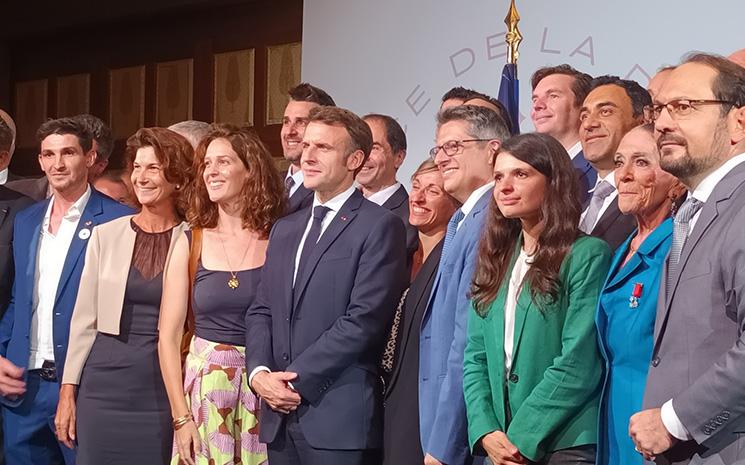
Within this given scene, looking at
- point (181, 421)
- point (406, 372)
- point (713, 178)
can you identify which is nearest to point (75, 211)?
point (181, 421)

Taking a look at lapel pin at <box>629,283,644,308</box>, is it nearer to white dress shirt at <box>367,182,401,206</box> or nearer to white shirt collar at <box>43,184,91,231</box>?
white dress shirt at <box>367,182,401,206</box>

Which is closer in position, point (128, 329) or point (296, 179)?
Answer: point (128, 329)

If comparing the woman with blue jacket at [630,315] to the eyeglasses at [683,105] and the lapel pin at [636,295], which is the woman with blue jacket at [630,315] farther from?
the eyeglasses at [683,105]

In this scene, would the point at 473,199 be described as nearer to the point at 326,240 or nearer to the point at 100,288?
the point at 326,240

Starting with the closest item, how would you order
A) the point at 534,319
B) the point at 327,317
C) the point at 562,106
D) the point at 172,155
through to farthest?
the point at 534,319 < the point at 327,317 < the point at 562,106 < the point at 172,155

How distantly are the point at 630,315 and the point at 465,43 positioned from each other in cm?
301

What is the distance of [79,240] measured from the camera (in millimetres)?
4574

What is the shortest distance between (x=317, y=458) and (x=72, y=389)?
1190mm

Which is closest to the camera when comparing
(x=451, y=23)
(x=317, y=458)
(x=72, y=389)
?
(x=317, y=458)

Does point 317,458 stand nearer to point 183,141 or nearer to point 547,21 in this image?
point 183,141

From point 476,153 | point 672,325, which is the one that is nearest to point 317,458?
point 476,153

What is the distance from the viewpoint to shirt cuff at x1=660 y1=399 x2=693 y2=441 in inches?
98.4

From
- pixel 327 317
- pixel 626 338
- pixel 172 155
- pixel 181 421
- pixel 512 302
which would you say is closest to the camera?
pixel 626 338

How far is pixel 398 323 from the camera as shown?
376 centimetres
